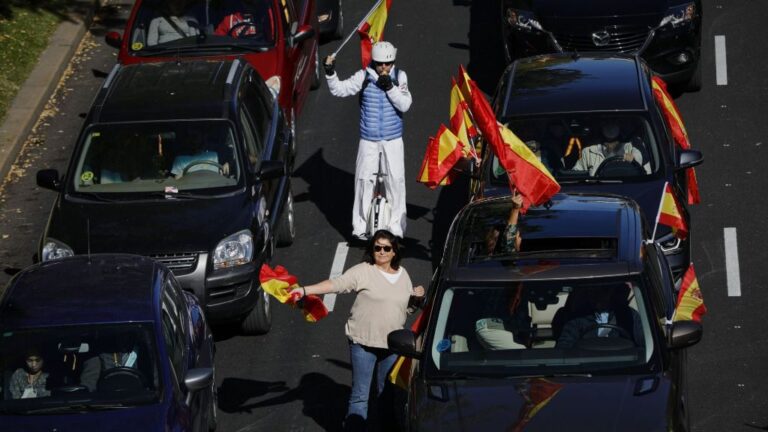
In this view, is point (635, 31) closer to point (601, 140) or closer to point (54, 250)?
point (601, 140)

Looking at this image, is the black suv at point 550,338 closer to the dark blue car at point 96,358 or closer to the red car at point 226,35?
the dark blue car at point 96,358

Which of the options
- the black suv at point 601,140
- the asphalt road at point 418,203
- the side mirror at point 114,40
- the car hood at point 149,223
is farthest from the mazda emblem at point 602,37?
the car hood at point 149,223

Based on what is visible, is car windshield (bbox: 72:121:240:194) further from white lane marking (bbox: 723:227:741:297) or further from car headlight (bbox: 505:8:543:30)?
car headlight (bbox: 505:8:543:30)

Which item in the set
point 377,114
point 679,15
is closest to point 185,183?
point 377,114

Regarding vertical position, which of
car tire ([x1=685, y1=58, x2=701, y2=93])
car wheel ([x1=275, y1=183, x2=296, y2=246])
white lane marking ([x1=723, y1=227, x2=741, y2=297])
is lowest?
white lane marking ([x1=723, y1=227, x2=741, y2=297])

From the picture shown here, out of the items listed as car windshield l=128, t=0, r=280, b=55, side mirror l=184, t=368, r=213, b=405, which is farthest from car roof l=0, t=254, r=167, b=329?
car windshield l=128, t=0, r=280, b=55

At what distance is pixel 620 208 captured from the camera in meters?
10.2

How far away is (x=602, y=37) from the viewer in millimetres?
17266

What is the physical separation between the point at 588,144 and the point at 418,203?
318cm

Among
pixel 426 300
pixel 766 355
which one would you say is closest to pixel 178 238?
pixel 426 300

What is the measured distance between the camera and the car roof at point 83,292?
391 inches

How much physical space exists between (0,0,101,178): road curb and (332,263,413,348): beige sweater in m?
8.04

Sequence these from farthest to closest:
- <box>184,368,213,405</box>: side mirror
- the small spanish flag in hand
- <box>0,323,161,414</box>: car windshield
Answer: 1. the small spanish flag in hand
2. <box>184,368,213,405</box>: side mirror
3. <box>0,323,161,414</box>: car windshield

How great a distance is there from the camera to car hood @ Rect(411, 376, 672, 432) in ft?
27.4
